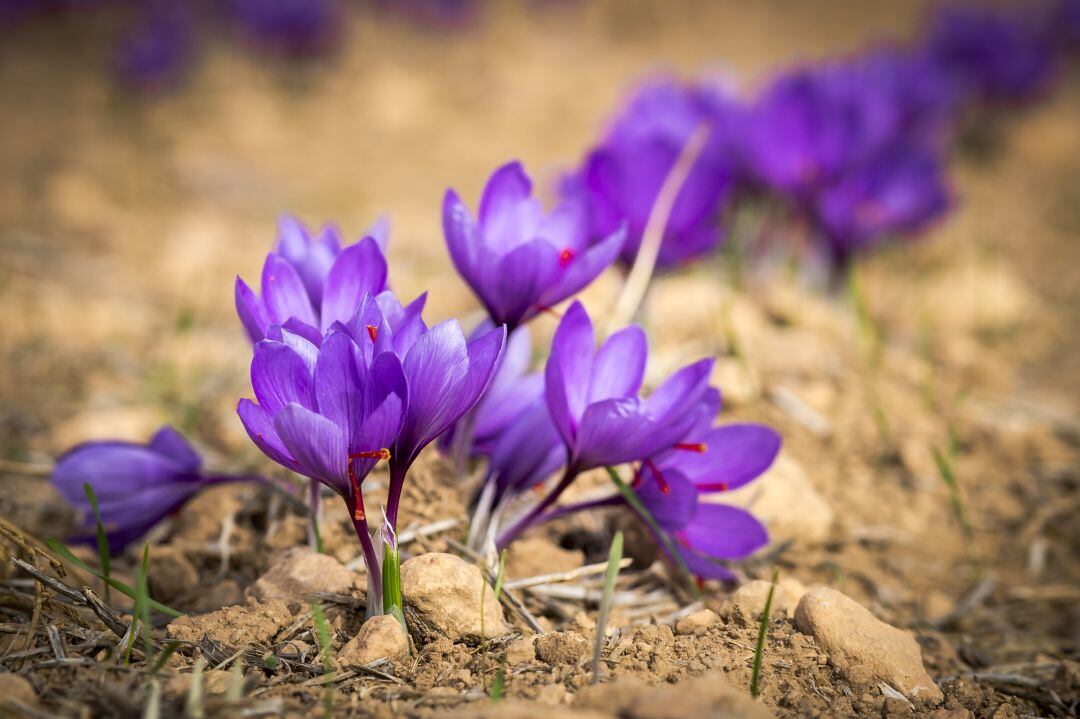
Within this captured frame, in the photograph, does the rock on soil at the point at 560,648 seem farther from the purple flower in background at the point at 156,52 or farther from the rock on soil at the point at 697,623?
the purple flower in background at the point at 156,52

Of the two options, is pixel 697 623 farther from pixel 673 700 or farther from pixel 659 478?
pixel 673 700

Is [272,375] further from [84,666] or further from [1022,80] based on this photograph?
[1022,80]

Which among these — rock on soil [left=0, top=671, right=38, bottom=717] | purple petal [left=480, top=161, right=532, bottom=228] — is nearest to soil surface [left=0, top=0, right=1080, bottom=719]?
rock on soil [left=0, top=671, right=38, bottom=717]

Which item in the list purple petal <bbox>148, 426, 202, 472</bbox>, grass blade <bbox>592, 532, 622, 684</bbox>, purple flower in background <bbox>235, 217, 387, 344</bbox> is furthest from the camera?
purple petal <bbox>148, 426, 202, 472</bbox>

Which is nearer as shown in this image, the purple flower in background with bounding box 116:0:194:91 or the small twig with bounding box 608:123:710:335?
the small twig with bounding box 608:123:710:335

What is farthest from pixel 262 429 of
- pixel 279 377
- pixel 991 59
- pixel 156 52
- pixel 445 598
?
pixel 991 59

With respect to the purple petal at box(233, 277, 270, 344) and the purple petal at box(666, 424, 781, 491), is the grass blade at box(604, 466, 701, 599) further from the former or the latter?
the purple petal at box(233, 277, 270, 344)

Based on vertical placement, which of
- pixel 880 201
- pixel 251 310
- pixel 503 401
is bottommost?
pixel 503 401
